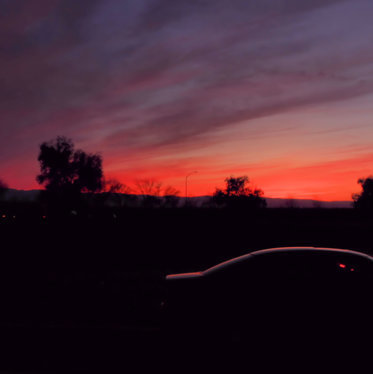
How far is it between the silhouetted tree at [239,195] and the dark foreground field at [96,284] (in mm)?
67217

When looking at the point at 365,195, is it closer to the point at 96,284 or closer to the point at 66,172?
the point at 66,172

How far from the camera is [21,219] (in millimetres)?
33719

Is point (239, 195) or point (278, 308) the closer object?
point (278, 308)

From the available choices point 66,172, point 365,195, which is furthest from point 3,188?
point 365,195

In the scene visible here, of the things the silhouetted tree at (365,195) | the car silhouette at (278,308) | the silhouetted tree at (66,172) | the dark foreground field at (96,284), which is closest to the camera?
the car silhouette at (278,308)

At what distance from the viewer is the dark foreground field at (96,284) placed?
5199 millimetres

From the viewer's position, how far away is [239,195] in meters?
98.1

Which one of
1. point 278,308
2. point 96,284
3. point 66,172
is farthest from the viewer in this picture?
point 66,172

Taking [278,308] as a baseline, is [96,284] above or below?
below

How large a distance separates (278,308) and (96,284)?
770cm

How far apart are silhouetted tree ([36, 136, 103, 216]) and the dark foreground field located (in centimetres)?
4563

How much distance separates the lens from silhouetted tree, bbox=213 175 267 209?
97062 mm

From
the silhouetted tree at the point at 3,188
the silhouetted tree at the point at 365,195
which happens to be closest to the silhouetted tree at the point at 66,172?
the silhouetted tree at the point at 3,188

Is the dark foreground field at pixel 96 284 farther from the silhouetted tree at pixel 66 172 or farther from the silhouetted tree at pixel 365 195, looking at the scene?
the silhouetted tree at pixel 365 195
